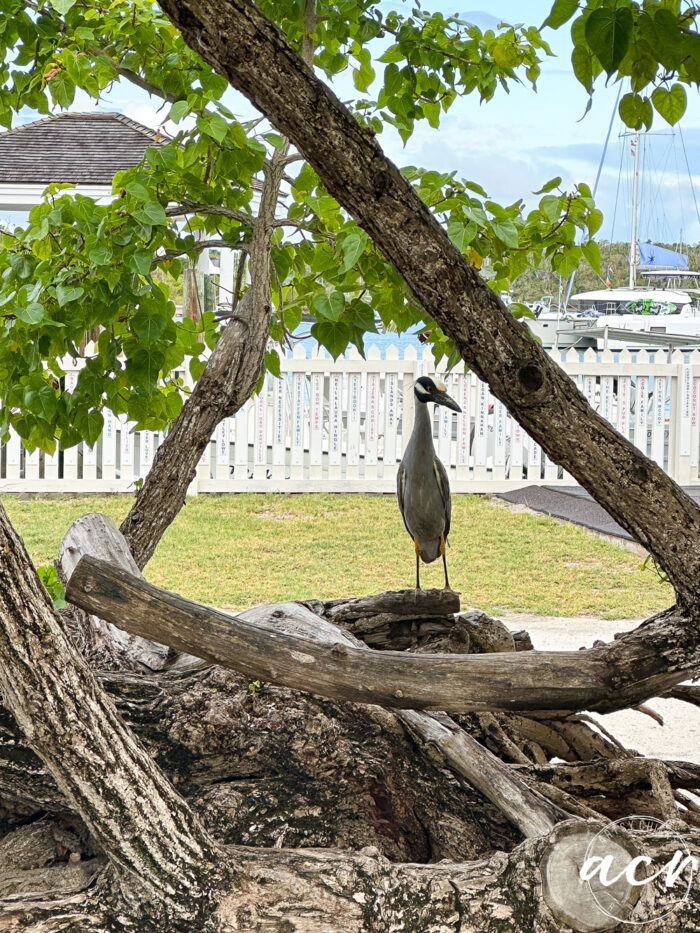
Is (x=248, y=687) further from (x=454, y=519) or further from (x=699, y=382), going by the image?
(x=699, y=382)

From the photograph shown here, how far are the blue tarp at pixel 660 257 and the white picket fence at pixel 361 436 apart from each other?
1072 inches

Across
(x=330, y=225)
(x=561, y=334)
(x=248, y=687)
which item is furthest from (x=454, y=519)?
(x=561, y=334)

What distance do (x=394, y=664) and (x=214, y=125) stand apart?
4.06ft

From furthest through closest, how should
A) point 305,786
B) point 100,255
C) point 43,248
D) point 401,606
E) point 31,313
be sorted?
point 43,248 → point 401,606 → point 100,255 → point 31,313 → point 305,786

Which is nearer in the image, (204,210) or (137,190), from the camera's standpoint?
(137,190)

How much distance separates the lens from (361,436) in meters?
9.55

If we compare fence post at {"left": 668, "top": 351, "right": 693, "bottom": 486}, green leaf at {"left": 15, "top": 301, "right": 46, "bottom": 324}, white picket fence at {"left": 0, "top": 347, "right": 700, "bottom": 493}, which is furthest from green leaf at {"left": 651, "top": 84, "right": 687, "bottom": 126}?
fence post at {"left": 668, "top": 351, "right": 693, "bottom": 486}

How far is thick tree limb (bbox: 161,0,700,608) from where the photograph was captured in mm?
1389

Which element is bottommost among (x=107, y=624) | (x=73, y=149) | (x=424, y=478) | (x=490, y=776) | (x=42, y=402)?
(x=490, y=776)

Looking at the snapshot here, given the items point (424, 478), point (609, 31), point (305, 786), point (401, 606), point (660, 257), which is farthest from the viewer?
point (660, 257)

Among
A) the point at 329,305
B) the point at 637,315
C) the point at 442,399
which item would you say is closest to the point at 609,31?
the point at 329,305

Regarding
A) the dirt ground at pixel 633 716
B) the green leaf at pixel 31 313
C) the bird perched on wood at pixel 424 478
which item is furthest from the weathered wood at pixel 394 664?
the dirt ground at pixel 633 716

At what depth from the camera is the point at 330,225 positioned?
2781 millimetres

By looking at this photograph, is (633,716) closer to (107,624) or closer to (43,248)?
(107,624)
